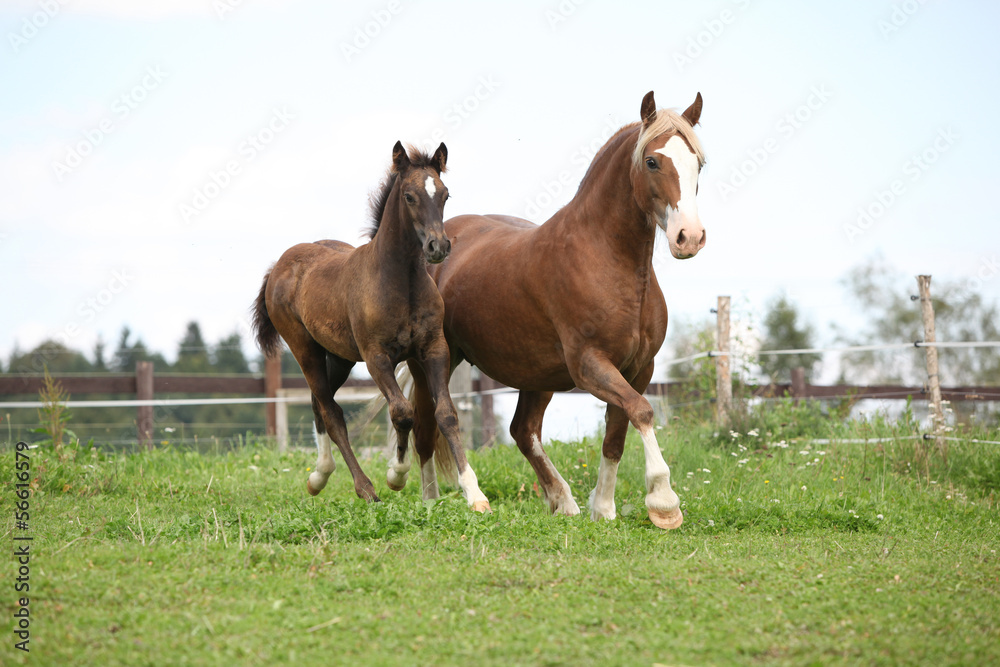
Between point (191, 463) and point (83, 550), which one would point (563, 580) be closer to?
point (83, 550)

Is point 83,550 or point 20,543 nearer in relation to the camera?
point 83,550

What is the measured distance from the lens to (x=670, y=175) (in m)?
4.40

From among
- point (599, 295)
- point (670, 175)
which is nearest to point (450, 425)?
point (599, 295)

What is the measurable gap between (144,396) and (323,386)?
5.47 meters

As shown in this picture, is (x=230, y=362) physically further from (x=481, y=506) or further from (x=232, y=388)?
(x=481, y=506)

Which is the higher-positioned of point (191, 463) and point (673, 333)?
point (673, 333)

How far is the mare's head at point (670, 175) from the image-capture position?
4.23m

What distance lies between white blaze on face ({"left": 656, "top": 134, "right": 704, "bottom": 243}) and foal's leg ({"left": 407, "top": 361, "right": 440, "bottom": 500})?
2.38 meters

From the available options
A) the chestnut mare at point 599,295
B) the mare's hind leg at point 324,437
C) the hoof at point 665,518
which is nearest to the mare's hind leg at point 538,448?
the chestnut mare at point 599,295

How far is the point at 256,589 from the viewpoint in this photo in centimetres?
325

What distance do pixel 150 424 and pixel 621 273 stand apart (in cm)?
743

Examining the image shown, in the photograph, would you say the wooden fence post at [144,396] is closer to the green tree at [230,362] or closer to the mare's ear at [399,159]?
the mare's ear at [399,159]

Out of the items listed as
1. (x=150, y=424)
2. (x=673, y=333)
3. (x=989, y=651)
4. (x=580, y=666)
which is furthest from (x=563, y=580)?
(x=673, y=333)

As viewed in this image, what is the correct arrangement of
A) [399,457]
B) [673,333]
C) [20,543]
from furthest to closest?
[673,333] → [399,457] → [20,543]
